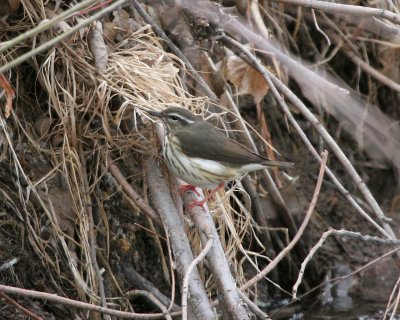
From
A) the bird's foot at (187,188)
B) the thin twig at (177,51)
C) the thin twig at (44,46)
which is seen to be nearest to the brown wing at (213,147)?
the bird's foot at (187,188)

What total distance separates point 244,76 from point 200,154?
2.46 ft

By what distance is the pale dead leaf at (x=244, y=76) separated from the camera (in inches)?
181

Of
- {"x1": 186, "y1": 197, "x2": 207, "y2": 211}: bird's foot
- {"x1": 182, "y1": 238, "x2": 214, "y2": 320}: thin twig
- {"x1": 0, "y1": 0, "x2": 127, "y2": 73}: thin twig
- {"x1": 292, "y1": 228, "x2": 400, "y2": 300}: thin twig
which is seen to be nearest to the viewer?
{"x1": 0, "y1": 0, "x2": 127, "y2": 73}: thin twig

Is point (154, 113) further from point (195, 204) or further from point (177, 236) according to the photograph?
point (177, 236)

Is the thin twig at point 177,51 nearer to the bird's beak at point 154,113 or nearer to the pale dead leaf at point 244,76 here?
the pale dead leaf at point 244,76

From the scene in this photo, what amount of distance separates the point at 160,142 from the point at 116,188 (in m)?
0.52

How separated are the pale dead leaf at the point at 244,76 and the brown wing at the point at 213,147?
1.98 feet

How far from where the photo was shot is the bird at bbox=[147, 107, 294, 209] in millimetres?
3738

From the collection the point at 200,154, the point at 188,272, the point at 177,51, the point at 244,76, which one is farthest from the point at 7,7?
the point at 188,272

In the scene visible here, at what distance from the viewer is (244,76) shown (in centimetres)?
461

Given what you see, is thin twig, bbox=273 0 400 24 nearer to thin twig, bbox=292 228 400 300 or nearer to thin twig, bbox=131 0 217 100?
thin twig, bbox=131 0 217 100

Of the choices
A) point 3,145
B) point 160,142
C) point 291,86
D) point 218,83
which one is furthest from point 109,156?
point 291,86

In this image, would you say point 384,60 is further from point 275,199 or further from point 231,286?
point 231,286

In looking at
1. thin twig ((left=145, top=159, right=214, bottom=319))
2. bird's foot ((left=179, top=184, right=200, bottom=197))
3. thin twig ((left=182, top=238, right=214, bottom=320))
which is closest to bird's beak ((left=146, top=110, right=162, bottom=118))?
thin twig ((left=145, top=159, right=214, bottom=319))
